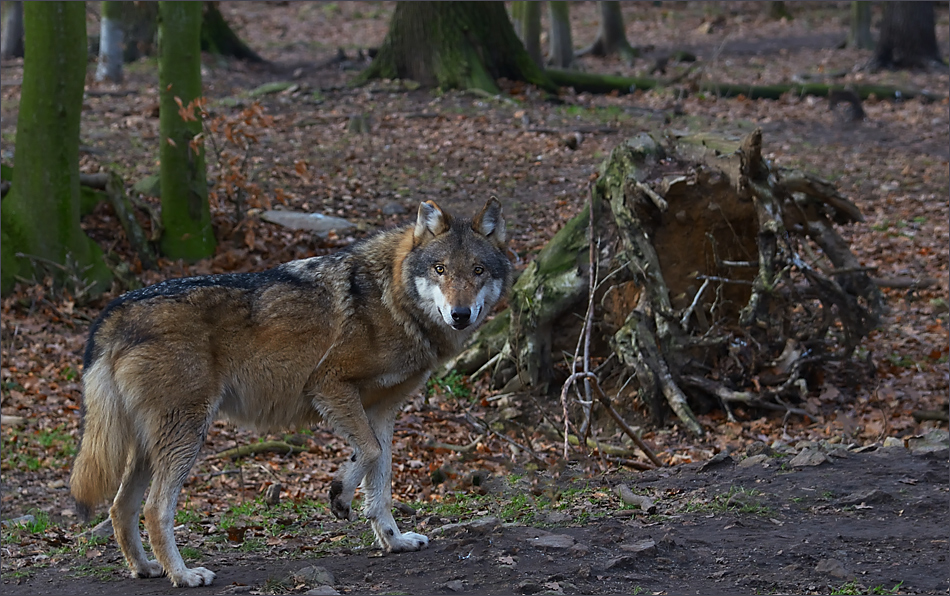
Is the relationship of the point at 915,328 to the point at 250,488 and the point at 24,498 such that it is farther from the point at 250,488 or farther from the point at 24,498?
the point at 24,498

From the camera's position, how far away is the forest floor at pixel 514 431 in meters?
5.21

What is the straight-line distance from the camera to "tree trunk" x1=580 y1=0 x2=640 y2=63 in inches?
1097

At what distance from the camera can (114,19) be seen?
22.0m

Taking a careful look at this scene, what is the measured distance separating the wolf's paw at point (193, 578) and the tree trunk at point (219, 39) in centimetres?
2170

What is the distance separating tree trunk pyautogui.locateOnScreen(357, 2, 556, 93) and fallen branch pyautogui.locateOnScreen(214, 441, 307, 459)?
1320 cm

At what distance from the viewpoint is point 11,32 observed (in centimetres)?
2511

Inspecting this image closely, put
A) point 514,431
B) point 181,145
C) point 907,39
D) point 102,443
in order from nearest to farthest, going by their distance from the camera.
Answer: point 102,443 < point 514,431 < point 181,145 < point 907,39

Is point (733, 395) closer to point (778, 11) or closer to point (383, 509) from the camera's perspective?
point (383, 509)

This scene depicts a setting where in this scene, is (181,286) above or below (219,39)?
below

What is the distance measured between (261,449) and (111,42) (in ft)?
54.2

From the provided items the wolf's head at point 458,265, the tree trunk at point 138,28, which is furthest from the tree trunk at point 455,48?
the wolf's head at point 458,265

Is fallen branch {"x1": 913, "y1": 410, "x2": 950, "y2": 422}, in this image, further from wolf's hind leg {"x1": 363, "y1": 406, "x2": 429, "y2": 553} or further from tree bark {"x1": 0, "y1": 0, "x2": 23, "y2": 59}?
tree bark {"x1": 0, "y1": 0, "x2": 23, "y2": 59}

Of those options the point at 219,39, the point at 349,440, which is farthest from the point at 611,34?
the point at 349,440

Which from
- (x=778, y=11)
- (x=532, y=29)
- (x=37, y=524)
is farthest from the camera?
(x=778, y=11)
